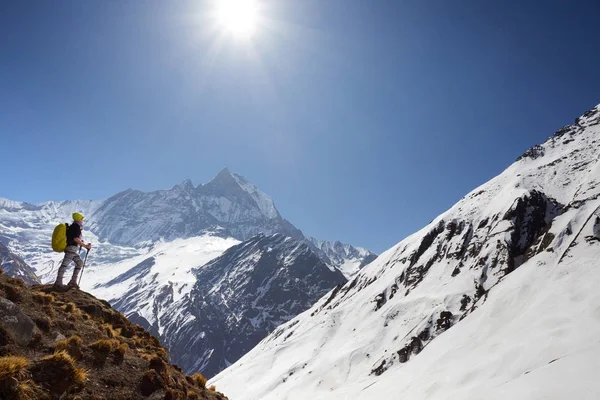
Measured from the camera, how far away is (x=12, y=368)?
23.8 feet

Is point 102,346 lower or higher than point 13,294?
lower

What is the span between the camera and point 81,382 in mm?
8812

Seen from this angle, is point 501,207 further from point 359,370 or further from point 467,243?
point 359,370

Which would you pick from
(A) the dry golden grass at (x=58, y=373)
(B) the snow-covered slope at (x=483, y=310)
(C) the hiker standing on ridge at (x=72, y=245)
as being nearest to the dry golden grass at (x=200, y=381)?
(A) the dry golden grass at (x=58, y=373)

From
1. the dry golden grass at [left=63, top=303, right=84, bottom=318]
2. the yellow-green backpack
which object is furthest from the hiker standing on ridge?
the dry golden grass at [left=63, top=303, right=84, bottom=318]

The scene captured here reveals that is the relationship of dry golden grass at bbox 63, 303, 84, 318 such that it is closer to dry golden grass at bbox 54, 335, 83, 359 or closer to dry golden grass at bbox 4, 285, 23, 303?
dry golden grass at bbox 4, 285, 23, 303

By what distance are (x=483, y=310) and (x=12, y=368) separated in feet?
184

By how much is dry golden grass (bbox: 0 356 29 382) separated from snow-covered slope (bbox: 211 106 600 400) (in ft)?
68.5

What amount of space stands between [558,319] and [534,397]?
935 inches

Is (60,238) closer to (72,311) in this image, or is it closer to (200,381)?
(72,311)

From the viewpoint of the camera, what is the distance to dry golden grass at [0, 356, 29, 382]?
706 centimetres

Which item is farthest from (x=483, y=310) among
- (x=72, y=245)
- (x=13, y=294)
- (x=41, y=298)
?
(x=13, y=294)

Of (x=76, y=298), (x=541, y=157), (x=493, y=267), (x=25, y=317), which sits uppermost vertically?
(x=541, y=157)

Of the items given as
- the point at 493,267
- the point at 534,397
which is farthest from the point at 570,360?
the point at 493,267
